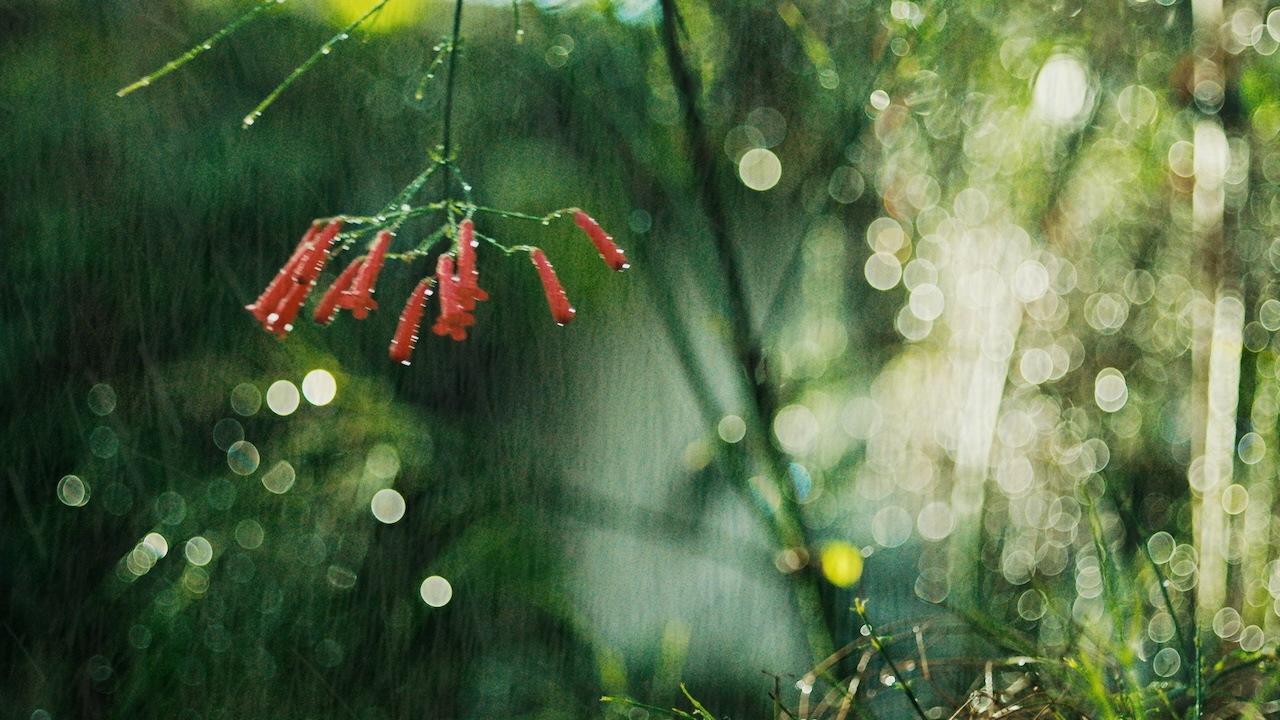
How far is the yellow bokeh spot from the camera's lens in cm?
101

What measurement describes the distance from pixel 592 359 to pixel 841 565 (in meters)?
0.50

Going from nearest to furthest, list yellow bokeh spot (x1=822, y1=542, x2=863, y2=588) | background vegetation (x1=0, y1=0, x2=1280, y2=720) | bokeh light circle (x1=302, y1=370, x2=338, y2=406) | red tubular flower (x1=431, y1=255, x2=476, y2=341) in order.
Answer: red tubular flower (x1=431, y1=255, x2=476, y2=341)
yellow bokeh spot (x1=822, y1=542, x2=863, y2=588)
background vegetation (x1=0, y1=0, x2=1280, y2=720)
bokeh light circle (x1=302, y1=370, x2=338, y2=406)

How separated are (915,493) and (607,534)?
412mm

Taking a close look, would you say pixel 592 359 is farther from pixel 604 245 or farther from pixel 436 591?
pixel 604 245

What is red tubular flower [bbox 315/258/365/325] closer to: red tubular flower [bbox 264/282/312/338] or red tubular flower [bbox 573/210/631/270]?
red tubular flower [bbox 264/282/312/338]

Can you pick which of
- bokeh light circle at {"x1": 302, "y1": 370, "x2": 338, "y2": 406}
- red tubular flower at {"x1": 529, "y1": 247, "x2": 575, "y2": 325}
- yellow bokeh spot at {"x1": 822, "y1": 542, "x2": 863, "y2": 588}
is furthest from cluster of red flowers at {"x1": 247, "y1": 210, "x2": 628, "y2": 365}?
bokeh light circle at {"x1": 302, "y1": 370, "x2": 338, "y2": 406}

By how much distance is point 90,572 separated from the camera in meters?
1.22

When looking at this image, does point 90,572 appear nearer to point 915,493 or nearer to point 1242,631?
point 915,493

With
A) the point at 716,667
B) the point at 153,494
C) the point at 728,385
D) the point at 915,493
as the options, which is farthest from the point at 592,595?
the point at 153,494

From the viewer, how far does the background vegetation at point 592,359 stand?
3.69 feet

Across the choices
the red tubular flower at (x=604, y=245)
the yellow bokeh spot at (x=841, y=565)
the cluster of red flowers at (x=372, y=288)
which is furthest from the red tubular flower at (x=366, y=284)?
the yellow bokeh spot at (x=841, y=565)

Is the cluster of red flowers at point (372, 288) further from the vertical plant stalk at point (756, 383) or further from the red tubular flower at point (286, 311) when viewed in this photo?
the vertical plant stalk at point (756, 383)

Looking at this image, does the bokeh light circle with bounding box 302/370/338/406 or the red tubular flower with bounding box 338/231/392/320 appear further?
the bokeh light circle with bounding box 302/370/338/406

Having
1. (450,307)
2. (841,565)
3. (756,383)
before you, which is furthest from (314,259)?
(841,565)
